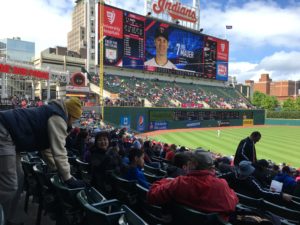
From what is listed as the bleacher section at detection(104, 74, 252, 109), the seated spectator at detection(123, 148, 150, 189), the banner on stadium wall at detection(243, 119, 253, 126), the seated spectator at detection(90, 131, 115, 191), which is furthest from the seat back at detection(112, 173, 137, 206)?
the banner on stadium wall at detection(243, 119, 253, 126)

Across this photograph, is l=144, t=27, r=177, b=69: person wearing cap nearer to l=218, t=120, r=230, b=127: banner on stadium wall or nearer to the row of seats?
l=218, t=120, r=230, b=127: banner on stadium wall

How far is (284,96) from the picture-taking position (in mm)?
152500

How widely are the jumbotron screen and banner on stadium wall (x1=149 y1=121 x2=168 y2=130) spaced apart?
8906 mm

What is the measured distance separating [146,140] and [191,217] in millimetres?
9738

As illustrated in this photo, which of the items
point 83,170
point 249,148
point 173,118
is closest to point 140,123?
point 173,118

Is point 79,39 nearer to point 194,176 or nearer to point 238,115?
point 238,115

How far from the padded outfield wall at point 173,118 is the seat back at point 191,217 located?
25.8m

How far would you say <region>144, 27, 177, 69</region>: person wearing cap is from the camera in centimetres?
3988

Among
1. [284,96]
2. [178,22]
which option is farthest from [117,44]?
[284,96]

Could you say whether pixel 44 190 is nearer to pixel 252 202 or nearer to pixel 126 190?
pixel 126 190

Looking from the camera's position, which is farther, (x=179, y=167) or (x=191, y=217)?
(x=179, y=167)

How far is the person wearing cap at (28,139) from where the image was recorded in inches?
110

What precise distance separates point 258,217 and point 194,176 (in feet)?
2.76

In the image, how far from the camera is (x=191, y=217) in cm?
244
